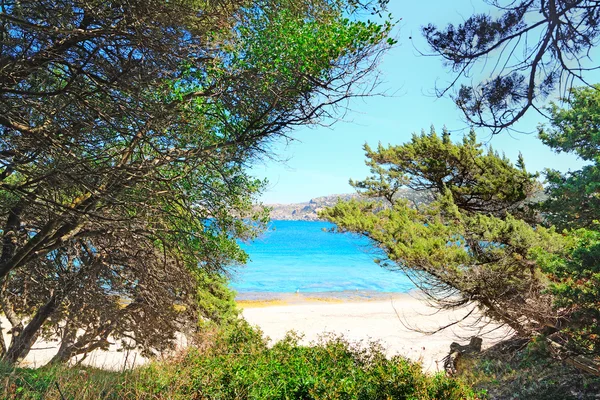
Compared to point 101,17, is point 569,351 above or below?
below

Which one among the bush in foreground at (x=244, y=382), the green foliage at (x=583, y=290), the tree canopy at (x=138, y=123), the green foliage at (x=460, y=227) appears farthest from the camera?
the green foliage at (x=460, y=227)

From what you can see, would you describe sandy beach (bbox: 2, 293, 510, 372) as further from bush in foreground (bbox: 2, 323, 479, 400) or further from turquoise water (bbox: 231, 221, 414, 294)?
bush in foreground (bbox: 2, 323, 479, 400)

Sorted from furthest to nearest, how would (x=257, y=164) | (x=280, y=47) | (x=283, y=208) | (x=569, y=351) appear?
(x=283, y=208) < (x=569, y=351) < (x=257, y=164) < (x=280, y=47)

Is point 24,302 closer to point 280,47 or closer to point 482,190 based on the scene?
point 280,47

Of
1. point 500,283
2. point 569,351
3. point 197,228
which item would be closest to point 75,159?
point 197,228

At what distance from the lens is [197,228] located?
214 inches

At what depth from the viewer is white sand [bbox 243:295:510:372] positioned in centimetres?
1349

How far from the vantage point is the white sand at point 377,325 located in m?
13.5

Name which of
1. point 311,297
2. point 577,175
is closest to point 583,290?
point 577,175

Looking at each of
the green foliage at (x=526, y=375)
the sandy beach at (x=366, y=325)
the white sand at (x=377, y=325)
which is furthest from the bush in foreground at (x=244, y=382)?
the white sand at (x=377, y=325)

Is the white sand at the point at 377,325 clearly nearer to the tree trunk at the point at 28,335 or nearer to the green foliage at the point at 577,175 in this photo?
the green foliage at the point at 577,175

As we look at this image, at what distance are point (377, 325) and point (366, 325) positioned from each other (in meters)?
0.47

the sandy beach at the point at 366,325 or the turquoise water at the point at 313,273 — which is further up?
the turquoise water at the point at 313,273

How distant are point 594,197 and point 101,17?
9903 mm
